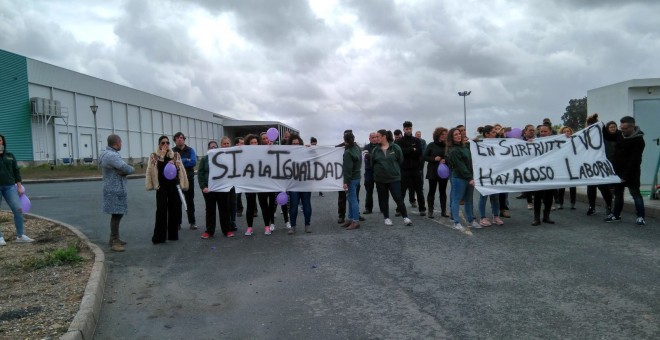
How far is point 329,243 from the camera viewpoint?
25.8ft

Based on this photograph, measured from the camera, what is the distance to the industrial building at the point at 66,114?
118 feet

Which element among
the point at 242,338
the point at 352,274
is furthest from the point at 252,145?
the point at 242,338

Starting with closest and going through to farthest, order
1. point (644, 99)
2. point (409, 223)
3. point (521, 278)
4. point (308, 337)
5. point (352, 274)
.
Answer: point (308, 337) → point (521, 278) → point (352, 274) → point (409, 223) → point (644, 99)

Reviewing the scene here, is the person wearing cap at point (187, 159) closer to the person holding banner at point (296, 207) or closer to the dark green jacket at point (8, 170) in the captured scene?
the person holding banner at point (296, 207)

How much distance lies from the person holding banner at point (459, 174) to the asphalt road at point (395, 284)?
0.64 metres

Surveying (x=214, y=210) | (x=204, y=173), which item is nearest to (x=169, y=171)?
(x=204, y=173)

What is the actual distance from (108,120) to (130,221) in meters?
41.5

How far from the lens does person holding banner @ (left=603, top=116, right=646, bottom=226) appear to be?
8594 millimetres

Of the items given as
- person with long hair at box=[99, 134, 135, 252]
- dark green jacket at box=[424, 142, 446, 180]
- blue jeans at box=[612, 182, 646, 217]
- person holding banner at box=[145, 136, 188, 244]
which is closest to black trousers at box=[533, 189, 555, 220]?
blue jeans at box=[612, 182, 646, 217]

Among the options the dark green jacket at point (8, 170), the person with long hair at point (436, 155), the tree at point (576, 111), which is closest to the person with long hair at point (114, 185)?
the dark green jacket at point (8, 170)

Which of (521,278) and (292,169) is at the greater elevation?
(292,169)

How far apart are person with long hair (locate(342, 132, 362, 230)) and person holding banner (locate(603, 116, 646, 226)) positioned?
15.8 ft

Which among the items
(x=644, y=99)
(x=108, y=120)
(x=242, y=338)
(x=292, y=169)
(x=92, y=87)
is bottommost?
(x=242, y=338)

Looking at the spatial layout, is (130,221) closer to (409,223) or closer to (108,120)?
(409,223)
